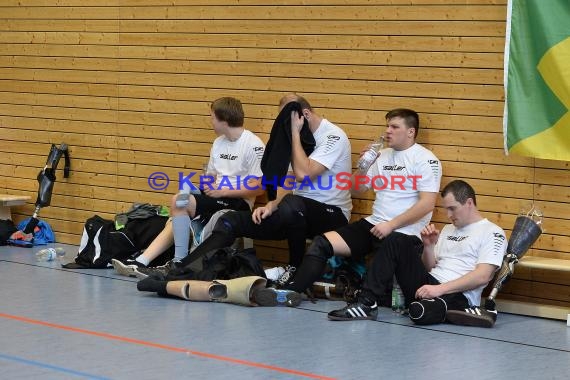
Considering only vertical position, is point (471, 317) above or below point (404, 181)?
below

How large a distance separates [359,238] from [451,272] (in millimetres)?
969

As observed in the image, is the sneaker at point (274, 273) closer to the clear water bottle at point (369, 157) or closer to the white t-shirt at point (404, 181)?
the white t-shirt at point (404, 181)

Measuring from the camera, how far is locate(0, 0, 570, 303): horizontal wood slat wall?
826 centimetres

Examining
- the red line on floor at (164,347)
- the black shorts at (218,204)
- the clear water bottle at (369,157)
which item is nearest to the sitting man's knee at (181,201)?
the black shorts at (218,204)

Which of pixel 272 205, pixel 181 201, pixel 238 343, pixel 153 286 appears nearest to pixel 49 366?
pixel 238 343

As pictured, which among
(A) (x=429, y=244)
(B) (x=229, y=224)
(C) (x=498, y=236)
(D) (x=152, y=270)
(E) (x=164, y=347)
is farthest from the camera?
(D) (x=152, y=270)

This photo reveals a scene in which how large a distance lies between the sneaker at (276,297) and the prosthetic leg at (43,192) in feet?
11.7

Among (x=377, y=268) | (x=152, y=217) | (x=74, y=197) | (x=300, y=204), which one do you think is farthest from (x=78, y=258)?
(x=377, y=268)

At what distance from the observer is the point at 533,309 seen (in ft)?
25.9

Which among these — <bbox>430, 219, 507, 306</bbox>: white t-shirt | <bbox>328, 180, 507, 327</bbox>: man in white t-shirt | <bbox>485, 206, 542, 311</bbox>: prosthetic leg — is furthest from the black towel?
<bbox>485, 206, 542, 311</bbox>: prosthetic leg

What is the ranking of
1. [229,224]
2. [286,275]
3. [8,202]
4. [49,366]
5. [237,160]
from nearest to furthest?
[49,366] → [286,275] → [229,224] → [237,160] → [8,202]

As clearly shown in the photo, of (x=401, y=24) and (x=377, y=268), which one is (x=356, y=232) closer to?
(x=377, y=268)

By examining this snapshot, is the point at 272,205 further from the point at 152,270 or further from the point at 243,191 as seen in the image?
the point at 152,270

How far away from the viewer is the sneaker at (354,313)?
24.7 ft
